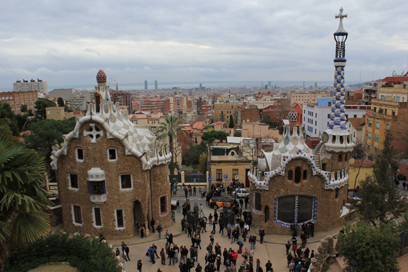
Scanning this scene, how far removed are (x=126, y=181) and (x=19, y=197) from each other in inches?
439

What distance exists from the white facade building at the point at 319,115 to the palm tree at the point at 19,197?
2517 inches

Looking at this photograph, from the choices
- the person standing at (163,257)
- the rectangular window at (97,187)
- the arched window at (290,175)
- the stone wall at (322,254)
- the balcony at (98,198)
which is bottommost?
the person standing at (163,257)

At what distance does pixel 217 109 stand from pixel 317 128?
6645 centimetres

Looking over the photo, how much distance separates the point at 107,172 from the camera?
23.3m

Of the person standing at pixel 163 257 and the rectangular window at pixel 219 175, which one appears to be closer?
the person standing at pixel 163 257

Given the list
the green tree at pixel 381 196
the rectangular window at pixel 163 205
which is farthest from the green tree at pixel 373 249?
the rectangular window at pixel 163 205

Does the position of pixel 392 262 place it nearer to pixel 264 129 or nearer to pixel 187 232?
pixel 187 232

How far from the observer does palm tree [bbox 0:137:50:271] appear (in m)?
13.1

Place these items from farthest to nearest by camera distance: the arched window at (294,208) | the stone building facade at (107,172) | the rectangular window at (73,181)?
the rectangular window at (73,181) → the arched window at (294,208) → the stone building facade at (107,172)

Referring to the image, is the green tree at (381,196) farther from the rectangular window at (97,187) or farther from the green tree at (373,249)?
the rectangular window at (97,187)

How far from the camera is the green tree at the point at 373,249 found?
14.4 m

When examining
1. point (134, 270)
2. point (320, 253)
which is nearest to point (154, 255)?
point (134, 270)

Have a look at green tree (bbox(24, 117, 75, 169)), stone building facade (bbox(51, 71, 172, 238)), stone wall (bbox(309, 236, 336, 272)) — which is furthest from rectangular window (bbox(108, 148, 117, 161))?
green tree (bbox(24, 117, 75, 169))

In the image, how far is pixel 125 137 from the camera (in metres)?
22.8
